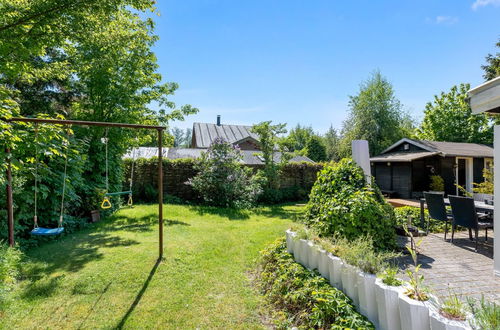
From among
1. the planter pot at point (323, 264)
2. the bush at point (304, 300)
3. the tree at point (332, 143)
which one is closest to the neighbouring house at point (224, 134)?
the tree at point (332, 143)

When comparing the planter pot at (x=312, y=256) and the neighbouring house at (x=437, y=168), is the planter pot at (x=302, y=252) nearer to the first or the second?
the planter pot at (x=312, y=256)

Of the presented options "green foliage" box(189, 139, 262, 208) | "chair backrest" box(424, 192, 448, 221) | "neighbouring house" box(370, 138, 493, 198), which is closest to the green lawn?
"chair backrest" box(424, 192, 448, 221)

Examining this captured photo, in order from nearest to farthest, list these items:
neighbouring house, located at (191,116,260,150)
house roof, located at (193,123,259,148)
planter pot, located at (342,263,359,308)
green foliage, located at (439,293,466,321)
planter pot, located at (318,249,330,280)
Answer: green foliage, located at (439,293,466,321), planter pot, located at (342,263,359,308), planter pot, located at (318,249,330,280), neighbouring house, located at (191,116,260,150), house roof, located at (193,123,259,148)

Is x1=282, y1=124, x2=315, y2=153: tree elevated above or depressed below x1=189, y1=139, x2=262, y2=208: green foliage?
above

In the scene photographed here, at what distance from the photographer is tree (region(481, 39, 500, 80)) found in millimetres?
17047

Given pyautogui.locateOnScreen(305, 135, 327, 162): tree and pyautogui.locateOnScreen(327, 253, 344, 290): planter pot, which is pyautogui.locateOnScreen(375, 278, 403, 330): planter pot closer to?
pyautogui.locateOnScreen(327, 253, 344, 290): planter pot

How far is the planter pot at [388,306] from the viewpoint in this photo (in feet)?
7.57

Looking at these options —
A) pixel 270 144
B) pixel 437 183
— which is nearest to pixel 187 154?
pixel 270 144

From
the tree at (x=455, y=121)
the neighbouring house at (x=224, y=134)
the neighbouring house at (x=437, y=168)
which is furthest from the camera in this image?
the neighbouring house at (x=224, y=134)

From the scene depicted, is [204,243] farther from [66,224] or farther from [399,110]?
[399,110]

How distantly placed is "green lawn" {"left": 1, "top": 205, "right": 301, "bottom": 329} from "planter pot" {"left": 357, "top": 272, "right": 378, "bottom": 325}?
1.26 m

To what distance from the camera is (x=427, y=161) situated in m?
14.8

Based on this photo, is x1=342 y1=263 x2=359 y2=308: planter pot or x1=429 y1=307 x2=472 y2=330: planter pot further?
x1=342 y1=263 x2=359 y2=308: planter pot

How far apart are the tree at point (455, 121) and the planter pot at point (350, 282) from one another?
27.2 m
